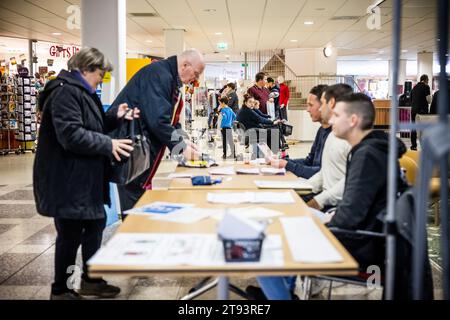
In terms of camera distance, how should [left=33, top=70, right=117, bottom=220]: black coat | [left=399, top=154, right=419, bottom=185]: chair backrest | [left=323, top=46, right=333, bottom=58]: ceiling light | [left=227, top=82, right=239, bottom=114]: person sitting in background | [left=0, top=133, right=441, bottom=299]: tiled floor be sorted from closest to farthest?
[left=33, top=70, right=117, bottom=220]: black coat < [left=399, top=154, right=419, bottom=185]: chair backrest < [left=0, top=133, right=441, bottom=299]: tiled floor < [left=227, top=82, right=239, bottom=114]: person sitting in background < [left=323, top=46, right=333, bottom=58]: ceiling light

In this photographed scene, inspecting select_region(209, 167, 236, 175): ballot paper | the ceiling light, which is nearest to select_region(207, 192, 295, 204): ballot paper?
select_region(209, 167, 236, 175): ballot paper

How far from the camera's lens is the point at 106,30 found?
593 cm

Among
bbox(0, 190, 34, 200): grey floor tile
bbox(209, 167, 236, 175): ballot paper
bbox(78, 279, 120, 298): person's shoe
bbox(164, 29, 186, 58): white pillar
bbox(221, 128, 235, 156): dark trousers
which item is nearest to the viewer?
bbox(78, 279, 120, 298): person's shoe

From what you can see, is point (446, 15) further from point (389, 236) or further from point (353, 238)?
point (353, 238)

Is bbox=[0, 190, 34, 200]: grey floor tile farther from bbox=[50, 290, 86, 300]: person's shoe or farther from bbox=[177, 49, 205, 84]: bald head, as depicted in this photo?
bbox=[50, 290, 86, 300]: person's shoe

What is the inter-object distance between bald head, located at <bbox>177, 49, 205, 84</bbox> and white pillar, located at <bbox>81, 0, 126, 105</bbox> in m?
2.26

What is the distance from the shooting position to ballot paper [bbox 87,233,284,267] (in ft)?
5.46

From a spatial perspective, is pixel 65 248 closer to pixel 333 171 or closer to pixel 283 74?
pixel 333 171

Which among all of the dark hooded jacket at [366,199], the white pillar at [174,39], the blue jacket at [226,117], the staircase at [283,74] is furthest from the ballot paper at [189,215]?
the staircase at [283,74]

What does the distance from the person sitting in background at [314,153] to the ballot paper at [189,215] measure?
1.61 m

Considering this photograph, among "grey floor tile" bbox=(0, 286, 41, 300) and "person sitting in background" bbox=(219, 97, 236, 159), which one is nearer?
"grey floor tile" bbox=(0, 286, 41, 300)

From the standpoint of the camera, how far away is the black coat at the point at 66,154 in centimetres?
284

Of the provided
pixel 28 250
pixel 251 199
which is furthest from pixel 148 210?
pixel 28 250

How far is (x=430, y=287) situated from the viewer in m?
2.33
